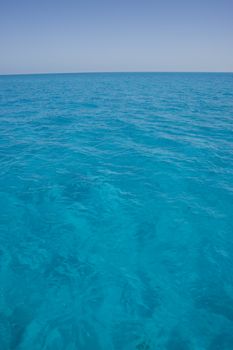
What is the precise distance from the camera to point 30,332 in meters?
5.12

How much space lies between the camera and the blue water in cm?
525

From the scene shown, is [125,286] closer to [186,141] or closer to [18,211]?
[18,211]

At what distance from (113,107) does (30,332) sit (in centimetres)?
2686

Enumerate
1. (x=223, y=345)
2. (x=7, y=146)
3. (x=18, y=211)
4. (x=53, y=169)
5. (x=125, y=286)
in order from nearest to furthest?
1. (x=223, y=345)
2. (x=125, y=286)
3. (x=18, y=211)
4. (x=53, y=169)
5. (x=7, y=146)

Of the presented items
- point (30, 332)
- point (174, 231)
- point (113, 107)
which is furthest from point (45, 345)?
Answer: point (113, 107)

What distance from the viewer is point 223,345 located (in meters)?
4.88

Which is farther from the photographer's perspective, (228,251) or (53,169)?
(53,169)

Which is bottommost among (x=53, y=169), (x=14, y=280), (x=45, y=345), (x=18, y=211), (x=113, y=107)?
(x=45, y=345)

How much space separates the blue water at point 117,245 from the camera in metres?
5.25

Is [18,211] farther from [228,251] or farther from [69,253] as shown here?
[228,251]

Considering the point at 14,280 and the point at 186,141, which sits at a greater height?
the point at 186,141

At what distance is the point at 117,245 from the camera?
7.61 m

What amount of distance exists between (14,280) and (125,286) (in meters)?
3.52

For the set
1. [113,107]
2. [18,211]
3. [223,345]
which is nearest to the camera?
[223,345]
